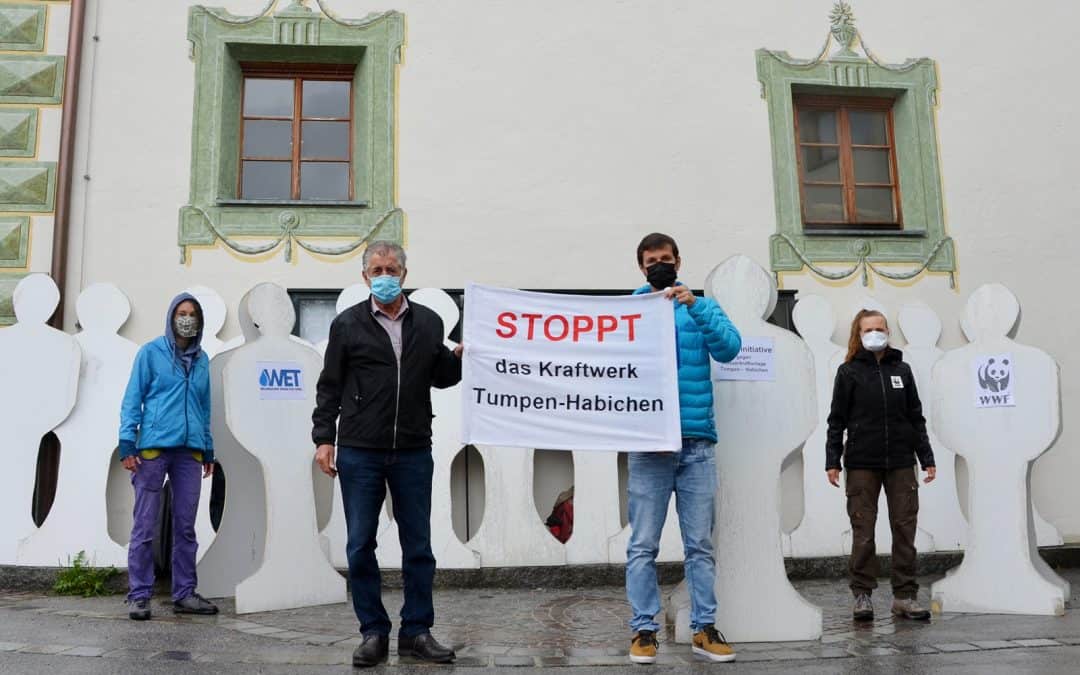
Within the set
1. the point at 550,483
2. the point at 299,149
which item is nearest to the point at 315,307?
the point at 299,149

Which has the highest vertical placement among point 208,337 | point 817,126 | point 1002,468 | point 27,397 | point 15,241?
point 817,126

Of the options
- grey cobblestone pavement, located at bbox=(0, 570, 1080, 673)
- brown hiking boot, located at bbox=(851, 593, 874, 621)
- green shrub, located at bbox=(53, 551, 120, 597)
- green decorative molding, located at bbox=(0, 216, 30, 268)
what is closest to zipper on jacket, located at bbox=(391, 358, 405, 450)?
grey cobblestone pavement, located at bbox=(0, 570, 1080, 673)

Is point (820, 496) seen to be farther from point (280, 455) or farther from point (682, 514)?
point (280, 455)

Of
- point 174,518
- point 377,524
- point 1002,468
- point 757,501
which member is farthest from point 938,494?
point 174,518

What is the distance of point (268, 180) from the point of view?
8906 mm

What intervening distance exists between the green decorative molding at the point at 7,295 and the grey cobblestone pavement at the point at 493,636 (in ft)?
8.08

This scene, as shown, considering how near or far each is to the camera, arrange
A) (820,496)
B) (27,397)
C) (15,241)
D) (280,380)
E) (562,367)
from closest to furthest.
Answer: (562,367)
(280,380)
(27,397)
(820,496)
(15,241)

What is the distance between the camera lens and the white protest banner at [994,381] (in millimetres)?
6352

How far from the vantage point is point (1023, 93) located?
31.1 feet

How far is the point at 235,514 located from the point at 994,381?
5.08 meters

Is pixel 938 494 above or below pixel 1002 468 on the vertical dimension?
below

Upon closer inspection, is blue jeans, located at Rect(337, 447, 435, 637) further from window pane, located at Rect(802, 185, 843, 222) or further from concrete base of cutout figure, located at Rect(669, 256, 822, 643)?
window pane, located at Rect(802, 185, 843, 222)

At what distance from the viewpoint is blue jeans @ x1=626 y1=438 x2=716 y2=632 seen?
4609 millimetres

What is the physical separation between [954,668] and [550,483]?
13.9 feet
